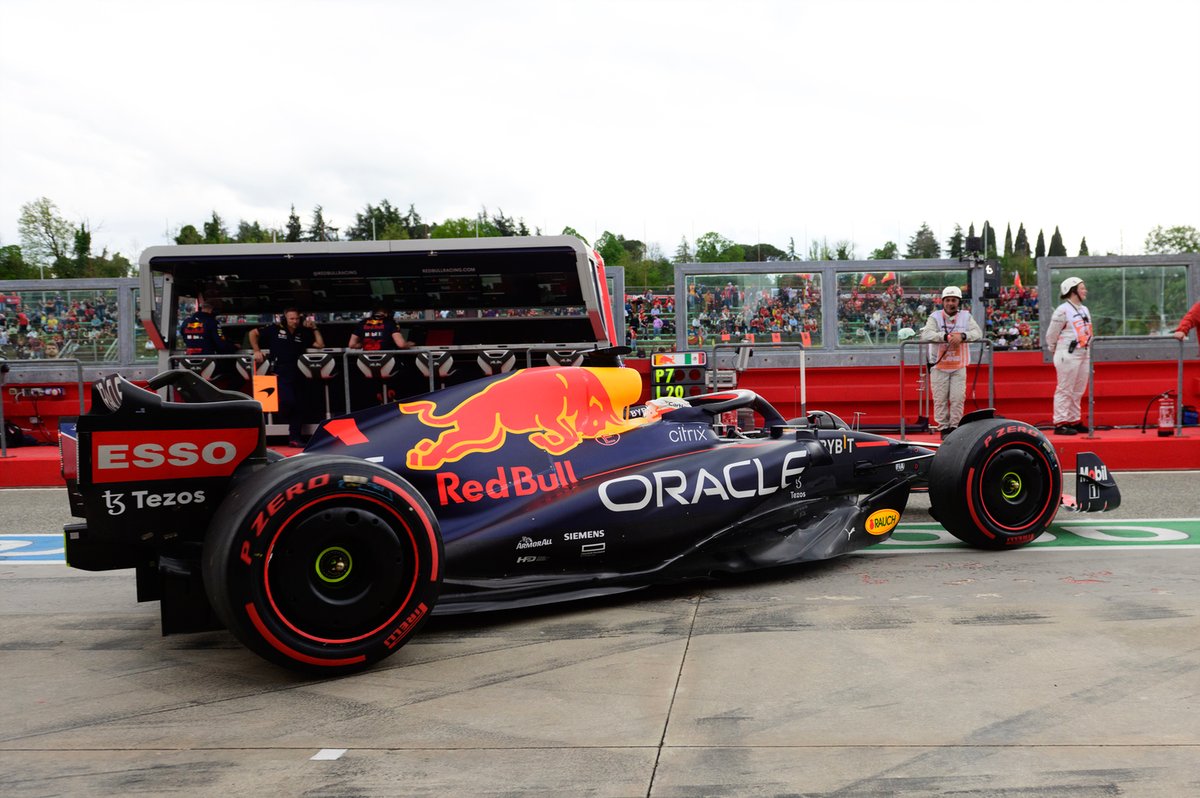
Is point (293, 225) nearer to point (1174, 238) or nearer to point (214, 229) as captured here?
point (214, 229)

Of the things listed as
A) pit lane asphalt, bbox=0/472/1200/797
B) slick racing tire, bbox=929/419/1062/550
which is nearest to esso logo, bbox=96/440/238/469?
pit lane asphalt, bbox=0/472/1200/797

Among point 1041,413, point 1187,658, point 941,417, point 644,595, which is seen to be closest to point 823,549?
point 644,595

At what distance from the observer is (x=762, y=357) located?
40.8ft

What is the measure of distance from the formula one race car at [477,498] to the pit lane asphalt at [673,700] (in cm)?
23

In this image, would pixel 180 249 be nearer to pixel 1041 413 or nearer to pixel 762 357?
pixel 762 357

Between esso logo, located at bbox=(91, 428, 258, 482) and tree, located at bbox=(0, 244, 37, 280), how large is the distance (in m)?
60.7

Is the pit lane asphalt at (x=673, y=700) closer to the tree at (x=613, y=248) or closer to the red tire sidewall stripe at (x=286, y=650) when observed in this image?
the red tire sidewall stripe at (x=286, y=650)

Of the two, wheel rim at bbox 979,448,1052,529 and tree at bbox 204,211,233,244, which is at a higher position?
tree at bbox 204,211,233,244

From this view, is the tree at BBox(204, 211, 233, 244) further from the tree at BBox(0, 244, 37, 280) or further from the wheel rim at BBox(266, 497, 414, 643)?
the wheel rim at BBox(266, 497, 414, 643)

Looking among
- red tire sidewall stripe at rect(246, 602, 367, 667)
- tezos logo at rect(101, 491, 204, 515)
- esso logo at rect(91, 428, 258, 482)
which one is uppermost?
esso logo at rect(91, 428, 258, 482)

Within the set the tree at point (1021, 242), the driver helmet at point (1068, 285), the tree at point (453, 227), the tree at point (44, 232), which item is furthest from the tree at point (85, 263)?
the tree at point (1021, 242)

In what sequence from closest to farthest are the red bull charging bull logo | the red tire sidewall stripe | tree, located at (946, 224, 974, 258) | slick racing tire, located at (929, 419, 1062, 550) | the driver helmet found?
the red tire sidewall stripe < the red bull charging bull logo < slick racing tire, located at (929, 419, 1062, 550) < the driver helmet < tree, located at (946, 224, 974, 258)

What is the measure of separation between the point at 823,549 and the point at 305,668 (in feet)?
9.49

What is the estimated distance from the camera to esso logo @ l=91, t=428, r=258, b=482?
3.79 meters
